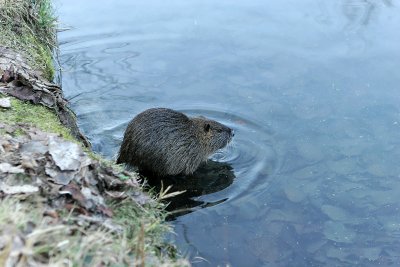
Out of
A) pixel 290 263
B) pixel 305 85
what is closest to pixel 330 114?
pixel 305 85

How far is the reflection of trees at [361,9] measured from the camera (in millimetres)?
7168

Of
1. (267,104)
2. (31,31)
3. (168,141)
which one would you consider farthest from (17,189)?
(267,104)

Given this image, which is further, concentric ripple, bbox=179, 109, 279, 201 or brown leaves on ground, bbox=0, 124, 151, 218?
concentric ripple, bbox=179, 109, 279, 201

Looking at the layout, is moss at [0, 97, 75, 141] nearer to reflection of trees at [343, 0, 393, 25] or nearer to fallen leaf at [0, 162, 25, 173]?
fallen leaf at [0, 162, 25, 173]

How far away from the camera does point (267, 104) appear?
5.63 m

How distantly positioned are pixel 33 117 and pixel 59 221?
1532 millimetres

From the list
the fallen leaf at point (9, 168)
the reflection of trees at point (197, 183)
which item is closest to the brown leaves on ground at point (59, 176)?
the fallen leaf at point (9, 168)

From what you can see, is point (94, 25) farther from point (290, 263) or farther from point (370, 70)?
point (290, 263)

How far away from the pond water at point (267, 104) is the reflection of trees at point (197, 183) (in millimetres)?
18

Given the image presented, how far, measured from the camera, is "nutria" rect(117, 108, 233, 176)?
4.64 meters

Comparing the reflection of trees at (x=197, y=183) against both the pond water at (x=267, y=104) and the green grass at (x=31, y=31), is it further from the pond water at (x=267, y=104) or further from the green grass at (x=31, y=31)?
the green grass at (x=31, y=31)

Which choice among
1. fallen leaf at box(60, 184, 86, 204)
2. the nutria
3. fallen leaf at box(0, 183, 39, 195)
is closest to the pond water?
the nutria

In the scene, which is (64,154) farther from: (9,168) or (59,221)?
(59,221)

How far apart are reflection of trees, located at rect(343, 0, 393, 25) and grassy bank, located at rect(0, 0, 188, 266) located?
14.0 ft
